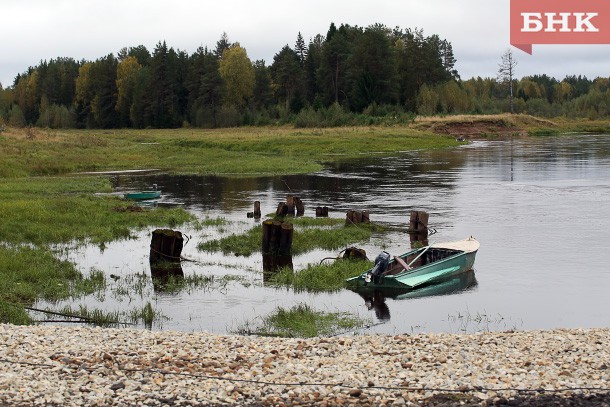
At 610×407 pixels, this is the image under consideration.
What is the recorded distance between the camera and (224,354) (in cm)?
1456

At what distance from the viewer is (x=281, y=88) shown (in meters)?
150

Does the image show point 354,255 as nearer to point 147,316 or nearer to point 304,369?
point 147,316

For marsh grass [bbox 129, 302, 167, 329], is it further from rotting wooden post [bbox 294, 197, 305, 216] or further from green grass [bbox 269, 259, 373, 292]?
rotting wooden post [bbox 294, 197, 305, 216]

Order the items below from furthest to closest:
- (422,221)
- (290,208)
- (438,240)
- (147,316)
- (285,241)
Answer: (290,208) → (422,221) → (438,240) → (285,241) → (147,316)

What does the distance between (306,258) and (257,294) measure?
5.17m

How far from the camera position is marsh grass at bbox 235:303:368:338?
59.6 feet

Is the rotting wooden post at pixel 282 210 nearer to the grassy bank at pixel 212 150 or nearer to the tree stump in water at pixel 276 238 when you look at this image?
the tree stump in water at pixel 276 238

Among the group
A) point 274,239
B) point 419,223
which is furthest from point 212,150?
point 274,239

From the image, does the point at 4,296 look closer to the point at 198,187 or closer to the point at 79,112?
the point at 198,187

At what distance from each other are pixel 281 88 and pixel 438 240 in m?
122

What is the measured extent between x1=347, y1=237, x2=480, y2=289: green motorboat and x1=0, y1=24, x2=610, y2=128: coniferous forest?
3520 inches

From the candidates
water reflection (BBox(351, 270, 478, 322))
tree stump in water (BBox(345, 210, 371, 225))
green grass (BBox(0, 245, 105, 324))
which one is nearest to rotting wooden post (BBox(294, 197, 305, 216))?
tree stump in water (BBox(345, 210, 371, 225))

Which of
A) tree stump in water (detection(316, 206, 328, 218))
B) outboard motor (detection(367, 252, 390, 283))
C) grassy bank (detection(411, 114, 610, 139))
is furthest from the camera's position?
grassy bank (detection(411, 114, 610, 139))

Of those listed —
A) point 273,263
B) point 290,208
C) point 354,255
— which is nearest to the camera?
point 354,255
